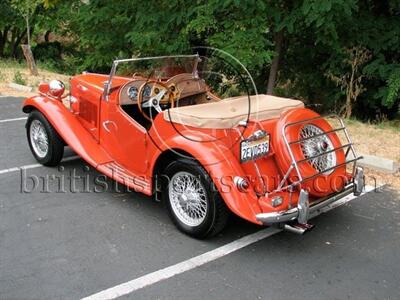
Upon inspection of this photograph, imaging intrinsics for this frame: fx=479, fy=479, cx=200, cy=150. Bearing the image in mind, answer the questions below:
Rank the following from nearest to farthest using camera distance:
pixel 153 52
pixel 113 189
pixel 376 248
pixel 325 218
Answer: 1. pixel 376 248
2. pixel 325 218
3. pixel 113 189
4. pixel 153 52

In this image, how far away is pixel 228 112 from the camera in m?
4.15

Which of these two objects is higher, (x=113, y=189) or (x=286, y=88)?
(x=286, y=88)

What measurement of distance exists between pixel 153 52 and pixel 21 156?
11.4 ft

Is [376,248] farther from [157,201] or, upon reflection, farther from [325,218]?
[157,201]

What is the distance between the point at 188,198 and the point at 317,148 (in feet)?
3.91

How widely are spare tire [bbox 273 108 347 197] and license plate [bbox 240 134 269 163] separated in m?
0.09

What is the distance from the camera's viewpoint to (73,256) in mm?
3760

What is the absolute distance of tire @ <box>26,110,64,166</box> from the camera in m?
5.36

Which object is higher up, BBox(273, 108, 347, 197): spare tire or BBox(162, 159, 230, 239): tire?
BBox(273, 108, 347, 197): spare tire

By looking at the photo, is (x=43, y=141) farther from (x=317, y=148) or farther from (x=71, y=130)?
(x=317, y=148)

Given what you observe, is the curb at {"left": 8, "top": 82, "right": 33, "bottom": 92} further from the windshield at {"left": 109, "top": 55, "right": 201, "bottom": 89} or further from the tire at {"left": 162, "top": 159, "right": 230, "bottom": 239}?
the tire at {"left": 162, "top": 159, "right": 230, "bottom": 239}

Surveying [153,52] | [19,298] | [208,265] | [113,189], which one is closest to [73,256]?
[19,298]
